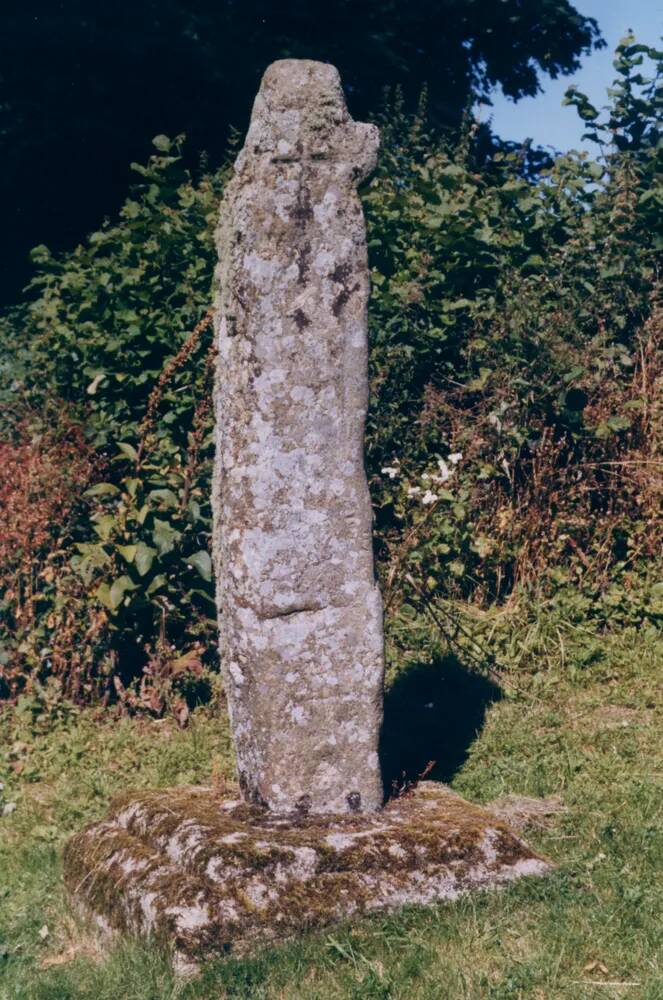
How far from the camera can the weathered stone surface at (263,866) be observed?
371cm

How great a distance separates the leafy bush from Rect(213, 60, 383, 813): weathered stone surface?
6.63 feet

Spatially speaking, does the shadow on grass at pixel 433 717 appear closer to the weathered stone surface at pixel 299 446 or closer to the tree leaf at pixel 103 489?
the weathered stone surface at pixel 299 446

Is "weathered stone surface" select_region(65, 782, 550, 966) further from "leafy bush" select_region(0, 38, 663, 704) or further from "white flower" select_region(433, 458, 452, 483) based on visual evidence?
"white flower" select_region(433, 458, 452, 483)

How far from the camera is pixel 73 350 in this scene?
7898mm

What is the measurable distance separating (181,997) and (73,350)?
5.30 meters

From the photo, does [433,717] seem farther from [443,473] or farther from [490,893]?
[490,893]

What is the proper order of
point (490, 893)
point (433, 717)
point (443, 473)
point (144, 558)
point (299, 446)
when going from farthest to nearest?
point (443, 473) < point (144, 558) < point (433, 717) < point (299, 446) < point (490, 893)

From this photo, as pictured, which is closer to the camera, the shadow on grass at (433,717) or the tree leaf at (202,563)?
the shadow on grass at (433,717)

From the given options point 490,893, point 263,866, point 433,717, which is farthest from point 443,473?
point 263,866

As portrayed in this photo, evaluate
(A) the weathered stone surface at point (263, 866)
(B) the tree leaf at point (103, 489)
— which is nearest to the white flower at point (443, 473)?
(B) the tree leaf at point (103, 489)

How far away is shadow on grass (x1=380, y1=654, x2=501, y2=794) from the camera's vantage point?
5238 mm

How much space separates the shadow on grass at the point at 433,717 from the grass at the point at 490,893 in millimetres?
41

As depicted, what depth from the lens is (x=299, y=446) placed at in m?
4.21

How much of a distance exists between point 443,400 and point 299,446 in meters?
3.14
